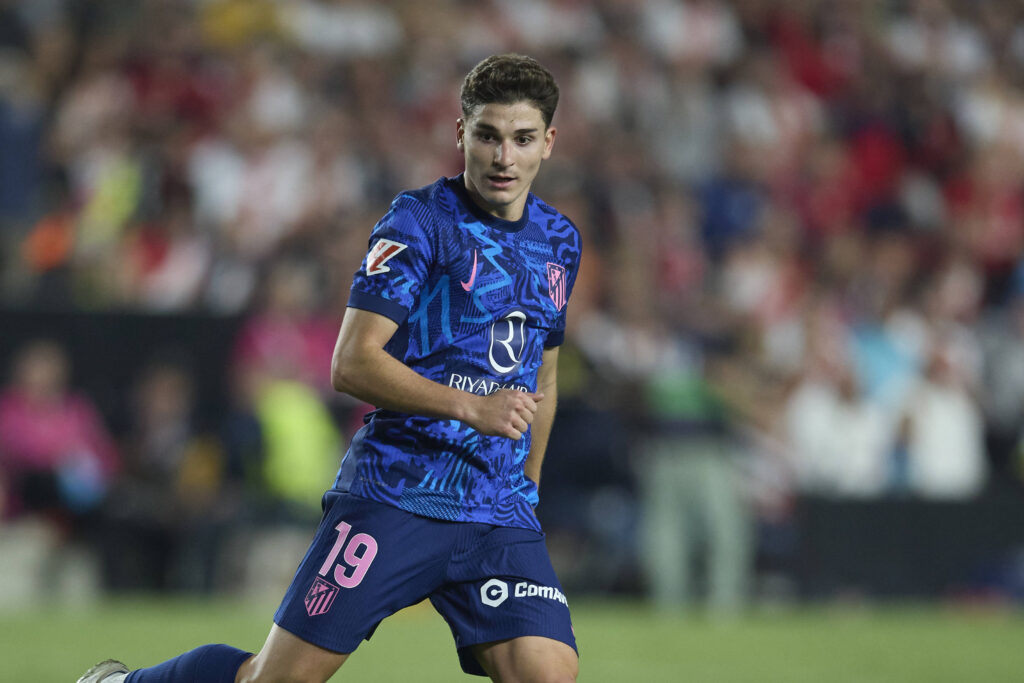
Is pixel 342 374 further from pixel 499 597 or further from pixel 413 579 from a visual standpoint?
pixel 499 597

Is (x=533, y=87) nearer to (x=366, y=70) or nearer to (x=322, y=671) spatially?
(x=322, y=671)

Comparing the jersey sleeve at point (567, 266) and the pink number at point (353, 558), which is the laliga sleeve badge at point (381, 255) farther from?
the pink number at point (353, 558)

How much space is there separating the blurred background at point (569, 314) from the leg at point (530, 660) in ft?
21.6

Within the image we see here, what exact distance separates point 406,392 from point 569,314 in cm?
755

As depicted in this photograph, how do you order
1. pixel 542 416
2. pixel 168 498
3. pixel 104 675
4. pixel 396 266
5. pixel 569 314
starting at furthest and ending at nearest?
pixel 569 314 → pixel 168 498 → pixel 542 416 → pixel 104 675 → pixel 396 266

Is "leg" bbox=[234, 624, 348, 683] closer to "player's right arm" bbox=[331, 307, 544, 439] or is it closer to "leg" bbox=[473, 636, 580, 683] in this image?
"leg" bbox=[473, 636, 580, 683]

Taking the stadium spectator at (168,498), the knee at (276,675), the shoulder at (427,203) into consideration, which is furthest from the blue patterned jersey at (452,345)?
the stadium spectator at (168,498)

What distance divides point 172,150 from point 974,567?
6.93 m

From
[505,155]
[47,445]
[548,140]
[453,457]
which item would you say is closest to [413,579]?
[453,457]

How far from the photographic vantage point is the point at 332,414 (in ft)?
36.1

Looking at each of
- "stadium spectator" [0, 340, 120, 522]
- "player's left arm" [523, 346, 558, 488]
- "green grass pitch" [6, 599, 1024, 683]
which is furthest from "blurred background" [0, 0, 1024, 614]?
"player's left arm" [523, 346, 558, 488]

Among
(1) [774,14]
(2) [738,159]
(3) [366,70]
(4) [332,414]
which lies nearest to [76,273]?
(4) [332,414]

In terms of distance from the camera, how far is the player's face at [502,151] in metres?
4.07

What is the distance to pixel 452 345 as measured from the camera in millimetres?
4082
